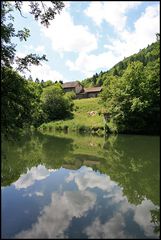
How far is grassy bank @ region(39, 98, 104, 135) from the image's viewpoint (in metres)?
62.9

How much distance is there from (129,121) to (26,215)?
146ft

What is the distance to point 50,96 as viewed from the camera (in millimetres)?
79750

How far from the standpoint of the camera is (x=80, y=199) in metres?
14.2

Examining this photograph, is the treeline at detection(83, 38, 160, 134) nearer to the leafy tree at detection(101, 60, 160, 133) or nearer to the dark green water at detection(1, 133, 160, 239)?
the leafy tree at detection(101, 60, 160, 133)

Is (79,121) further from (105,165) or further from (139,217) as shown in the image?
(139,217)

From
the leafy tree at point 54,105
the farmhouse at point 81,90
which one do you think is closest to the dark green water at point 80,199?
the leafy tree at point 54,105

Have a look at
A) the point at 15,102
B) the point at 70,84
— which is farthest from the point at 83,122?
the point at 15,102

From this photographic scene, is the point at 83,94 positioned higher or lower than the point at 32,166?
higher

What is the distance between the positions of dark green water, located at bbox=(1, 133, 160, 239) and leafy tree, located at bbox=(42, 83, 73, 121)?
175 feet

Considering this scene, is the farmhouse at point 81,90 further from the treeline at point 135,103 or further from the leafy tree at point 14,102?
the leafy tree at point 14,102

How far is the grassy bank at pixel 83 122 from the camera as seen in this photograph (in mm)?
62938

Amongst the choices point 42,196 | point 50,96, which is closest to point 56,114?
point 50,96

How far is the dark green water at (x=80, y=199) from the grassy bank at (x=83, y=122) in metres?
36.4

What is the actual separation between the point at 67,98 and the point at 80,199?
6958 cm
